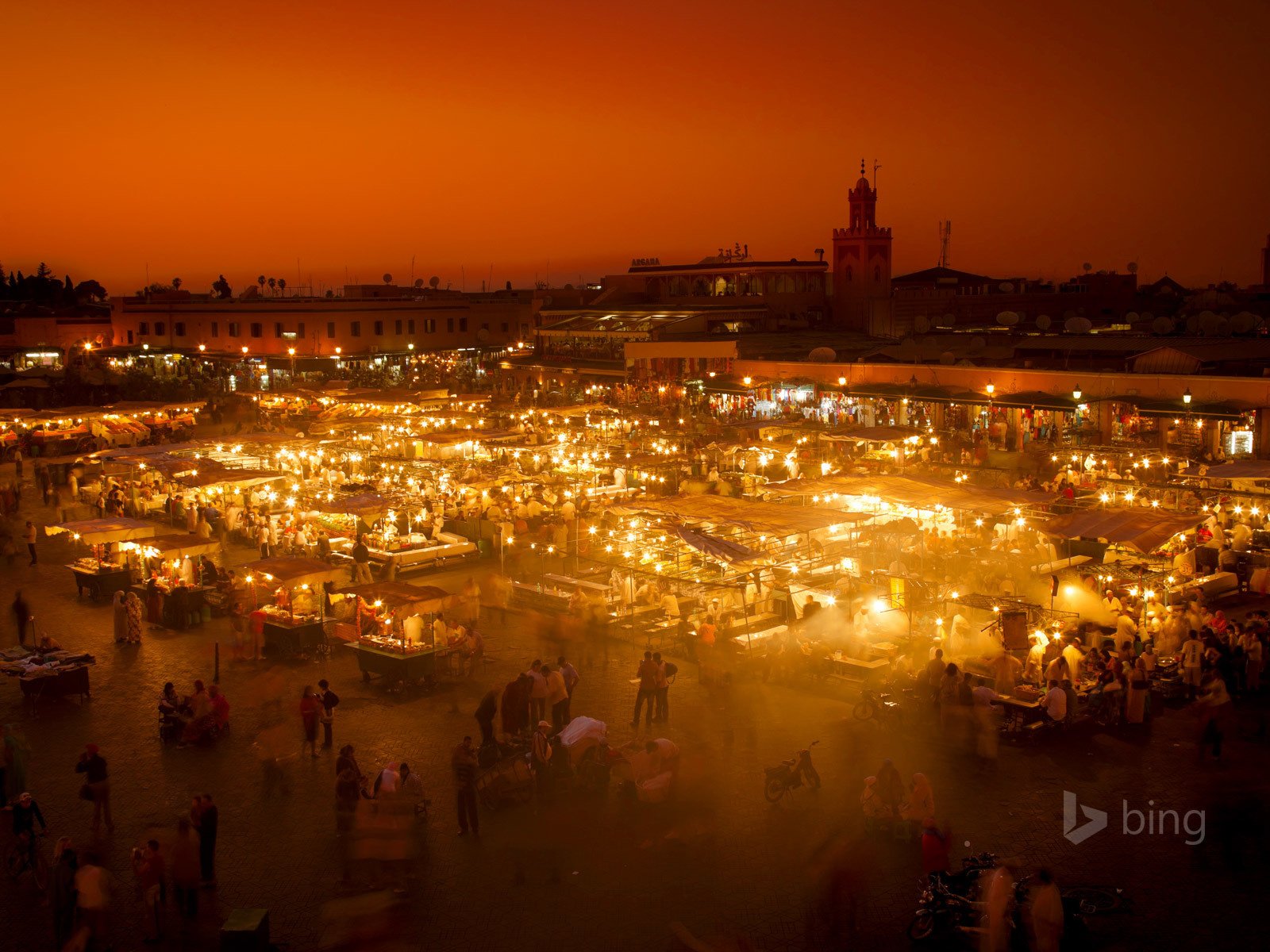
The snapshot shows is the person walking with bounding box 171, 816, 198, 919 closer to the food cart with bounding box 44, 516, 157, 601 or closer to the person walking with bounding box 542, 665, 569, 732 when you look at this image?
the person walking with bounding box 542, 665, 569, 732

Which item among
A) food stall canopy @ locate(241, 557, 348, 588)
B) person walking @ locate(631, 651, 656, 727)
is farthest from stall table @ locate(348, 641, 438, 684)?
person walking @ locate(631, 651, 656, 727)

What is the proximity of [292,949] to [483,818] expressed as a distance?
246cm

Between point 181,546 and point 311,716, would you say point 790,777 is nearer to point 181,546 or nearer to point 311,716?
point 311,716

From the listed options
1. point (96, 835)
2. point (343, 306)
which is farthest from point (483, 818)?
point (343, 306)

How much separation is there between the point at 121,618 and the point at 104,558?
12.0 feet

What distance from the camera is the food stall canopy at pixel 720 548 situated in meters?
15.4

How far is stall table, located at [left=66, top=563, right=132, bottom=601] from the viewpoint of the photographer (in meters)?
18.6

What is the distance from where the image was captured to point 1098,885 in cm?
864

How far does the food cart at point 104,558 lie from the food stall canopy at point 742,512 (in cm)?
855

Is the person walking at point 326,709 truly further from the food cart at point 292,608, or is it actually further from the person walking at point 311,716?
the food cart at point 292,608

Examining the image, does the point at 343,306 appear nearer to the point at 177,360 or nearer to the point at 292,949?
the point at 177,360

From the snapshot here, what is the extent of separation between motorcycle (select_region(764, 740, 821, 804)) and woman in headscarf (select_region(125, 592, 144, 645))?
1018 centimetres

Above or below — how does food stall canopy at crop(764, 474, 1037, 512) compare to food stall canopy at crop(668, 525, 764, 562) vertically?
above

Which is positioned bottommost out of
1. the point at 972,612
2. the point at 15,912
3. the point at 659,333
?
the point at 15,912
